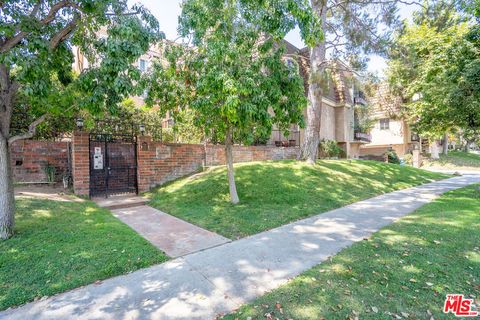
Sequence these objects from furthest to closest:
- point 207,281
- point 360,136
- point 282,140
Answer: point 360,136, point 282,140, point 207,281

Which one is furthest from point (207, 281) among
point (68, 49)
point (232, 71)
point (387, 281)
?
point (68, 49)

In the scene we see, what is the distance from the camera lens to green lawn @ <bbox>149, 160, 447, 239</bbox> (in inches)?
219

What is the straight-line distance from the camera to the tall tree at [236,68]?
193 inches

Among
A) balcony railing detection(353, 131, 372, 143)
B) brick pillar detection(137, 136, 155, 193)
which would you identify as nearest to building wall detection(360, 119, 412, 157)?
balcony railing detection(353, 131, 372, 143)

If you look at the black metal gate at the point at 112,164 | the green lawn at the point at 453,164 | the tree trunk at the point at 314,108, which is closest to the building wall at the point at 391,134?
the green lawn at the point at 453,164

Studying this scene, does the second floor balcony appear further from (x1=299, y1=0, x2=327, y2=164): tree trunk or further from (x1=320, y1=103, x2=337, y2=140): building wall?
(x1=299, y1=0, x2=327, y2=164): tree trunk

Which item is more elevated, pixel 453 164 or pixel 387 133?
pixel 387 133

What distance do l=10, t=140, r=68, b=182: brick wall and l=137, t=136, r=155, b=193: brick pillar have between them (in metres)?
2.45

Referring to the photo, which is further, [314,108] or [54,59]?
[314,108]

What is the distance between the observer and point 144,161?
855 cm

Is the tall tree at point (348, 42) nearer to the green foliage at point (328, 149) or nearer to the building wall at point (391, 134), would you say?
the green foliage at point (328, 149)

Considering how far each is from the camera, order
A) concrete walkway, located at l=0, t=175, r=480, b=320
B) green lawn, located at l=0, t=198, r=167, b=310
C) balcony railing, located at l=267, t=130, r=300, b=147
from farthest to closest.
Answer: balcony railing, located at l=267, t=130, r=300, b=147 → green lawn, located at l=0, t=198, r=167, b=310 → concrete walkway, located at l=0, t=175, r=480, b=320

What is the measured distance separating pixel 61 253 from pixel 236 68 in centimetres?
474
